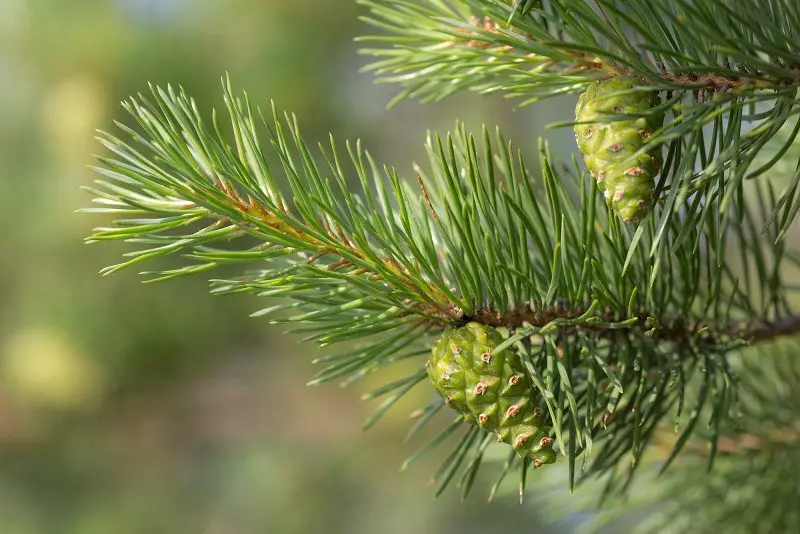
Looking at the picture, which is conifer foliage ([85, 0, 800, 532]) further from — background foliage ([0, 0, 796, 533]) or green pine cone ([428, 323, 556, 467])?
background foliage ([0, 0, 796, 533])

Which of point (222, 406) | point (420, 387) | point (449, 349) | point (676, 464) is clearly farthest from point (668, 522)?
point (222, 406)

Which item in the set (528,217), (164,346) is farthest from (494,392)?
(164,346)

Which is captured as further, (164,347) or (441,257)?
(164,347)

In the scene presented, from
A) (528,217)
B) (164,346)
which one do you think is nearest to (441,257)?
(528,217)

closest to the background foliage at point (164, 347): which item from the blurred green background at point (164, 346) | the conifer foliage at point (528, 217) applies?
the blurred green background at point (164, 346)

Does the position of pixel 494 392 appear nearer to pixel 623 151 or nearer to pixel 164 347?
pixel 623 151

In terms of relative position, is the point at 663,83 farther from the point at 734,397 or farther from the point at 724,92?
the point at 734,397

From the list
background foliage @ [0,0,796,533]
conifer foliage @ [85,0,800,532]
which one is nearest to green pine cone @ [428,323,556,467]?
conifer foliage @ [85,0,800,532]
